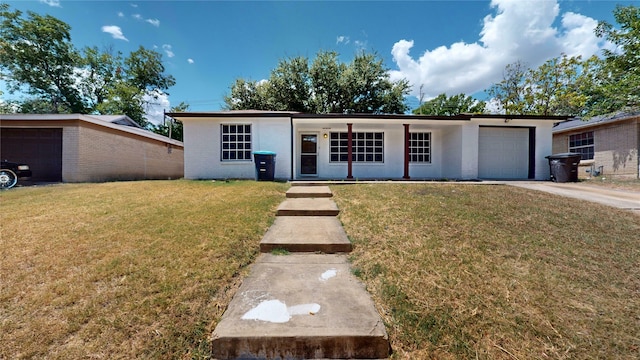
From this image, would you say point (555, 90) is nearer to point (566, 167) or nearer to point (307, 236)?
point (566, 167)

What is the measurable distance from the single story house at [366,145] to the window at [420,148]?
44 millimetres

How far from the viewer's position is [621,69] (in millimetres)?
13180

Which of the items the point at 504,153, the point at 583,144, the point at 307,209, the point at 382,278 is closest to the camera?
the point at 382,278

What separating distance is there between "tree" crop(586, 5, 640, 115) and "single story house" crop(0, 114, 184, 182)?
2359 centimetres

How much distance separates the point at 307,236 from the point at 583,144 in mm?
18187

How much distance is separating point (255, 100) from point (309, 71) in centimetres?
524

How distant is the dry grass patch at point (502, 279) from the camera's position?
1.80 metres

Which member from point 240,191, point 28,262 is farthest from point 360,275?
point 240,191

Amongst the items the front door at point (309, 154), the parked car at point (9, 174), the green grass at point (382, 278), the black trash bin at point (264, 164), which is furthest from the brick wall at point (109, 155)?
the front door at point (309, 154)

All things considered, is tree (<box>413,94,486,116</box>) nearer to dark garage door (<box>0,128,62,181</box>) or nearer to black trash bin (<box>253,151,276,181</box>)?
black trash bin (<box>253,151,276,181</box>)

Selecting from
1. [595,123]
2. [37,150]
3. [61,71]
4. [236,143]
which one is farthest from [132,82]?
[595,123]

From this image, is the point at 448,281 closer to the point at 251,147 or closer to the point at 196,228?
the point at 196,228

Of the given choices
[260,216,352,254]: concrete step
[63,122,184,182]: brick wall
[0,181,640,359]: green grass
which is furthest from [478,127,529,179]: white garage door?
[63,122,184,182]: brick wall

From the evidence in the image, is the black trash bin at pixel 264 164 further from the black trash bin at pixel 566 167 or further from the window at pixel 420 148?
the black trash bin at pixel 566 167
